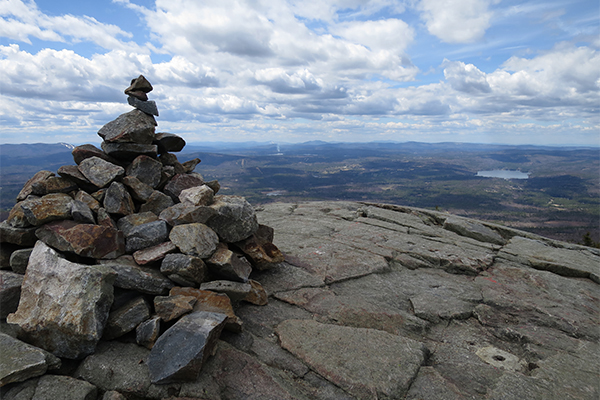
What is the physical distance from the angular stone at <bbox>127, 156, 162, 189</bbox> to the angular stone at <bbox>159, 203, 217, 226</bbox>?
6.71 ft

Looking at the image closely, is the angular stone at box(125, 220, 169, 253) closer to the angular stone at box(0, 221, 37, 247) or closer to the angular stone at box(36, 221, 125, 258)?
the angular stone at box(36, 221, 125, 258)

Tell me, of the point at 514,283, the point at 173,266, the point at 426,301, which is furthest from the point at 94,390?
the point at 514,283

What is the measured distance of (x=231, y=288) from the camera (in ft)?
30.0

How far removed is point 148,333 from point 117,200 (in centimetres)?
520

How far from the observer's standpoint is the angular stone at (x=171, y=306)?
297 inches

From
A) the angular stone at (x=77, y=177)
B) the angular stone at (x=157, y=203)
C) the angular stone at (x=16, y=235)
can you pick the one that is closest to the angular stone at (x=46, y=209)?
the angular stone at (x=16, y=235)

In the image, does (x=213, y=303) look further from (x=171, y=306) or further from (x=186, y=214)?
(x=186, y=214)

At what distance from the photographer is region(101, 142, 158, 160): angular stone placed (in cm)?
1187

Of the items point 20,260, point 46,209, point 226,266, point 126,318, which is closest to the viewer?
point 126,318

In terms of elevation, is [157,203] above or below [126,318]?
above

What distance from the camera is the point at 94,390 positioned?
19.5 ft

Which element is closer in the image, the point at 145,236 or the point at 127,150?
the point at 145,236

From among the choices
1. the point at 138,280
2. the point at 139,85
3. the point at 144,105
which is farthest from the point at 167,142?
the point at 138,280

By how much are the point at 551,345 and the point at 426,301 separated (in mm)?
3607
